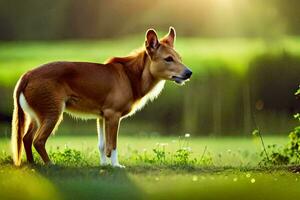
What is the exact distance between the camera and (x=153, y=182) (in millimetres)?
7559

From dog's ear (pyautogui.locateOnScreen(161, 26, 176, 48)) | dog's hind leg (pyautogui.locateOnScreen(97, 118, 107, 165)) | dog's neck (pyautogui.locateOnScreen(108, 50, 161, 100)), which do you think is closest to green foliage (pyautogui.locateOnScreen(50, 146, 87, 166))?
dog's hind leg (pyautogui.locateOnScreen(97, 118, 107, 165))

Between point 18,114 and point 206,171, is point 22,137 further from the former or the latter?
point 206,171

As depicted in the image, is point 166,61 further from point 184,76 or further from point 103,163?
point 103,163

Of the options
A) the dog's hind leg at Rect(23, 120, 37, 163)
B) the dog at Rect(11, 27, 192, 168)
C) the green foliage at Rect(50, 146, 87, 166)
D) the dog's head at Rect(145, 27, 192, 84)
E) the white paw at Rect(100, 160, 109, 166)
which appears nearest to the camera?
the dog at Rect(11, 27, 192, 168)

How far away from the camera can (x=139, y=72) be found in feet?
28.2

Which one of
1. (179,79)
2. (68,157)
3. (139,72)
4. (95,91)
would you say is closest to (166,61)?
(179,79)

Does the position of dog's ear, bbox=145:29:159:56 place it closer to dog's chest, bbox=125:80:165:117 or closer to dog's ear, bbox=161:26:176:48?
dog's ear, bbox=161:26:176:48

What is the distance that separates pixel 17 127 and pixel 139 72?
1400 mm

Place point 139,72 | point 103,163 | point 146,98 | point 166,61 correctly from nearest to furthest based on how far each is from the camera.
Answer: point 103,163
point 166,61
point 139,72
point 146,98

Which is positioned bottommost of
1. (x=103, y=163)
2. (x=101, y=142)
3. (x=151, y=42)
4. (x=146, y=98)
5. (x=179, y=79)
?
(x=103, y=163)

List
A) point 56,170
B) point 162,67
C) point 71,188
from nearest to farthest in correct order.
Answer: point 71,188 → point 56,170 → point 162,67

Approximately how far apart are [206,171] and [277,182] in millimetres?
738

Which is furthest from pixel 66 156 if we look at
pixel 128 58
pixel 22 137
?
pixel 128 58

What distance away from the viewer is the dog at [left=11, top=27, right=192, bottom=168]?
315 inches
